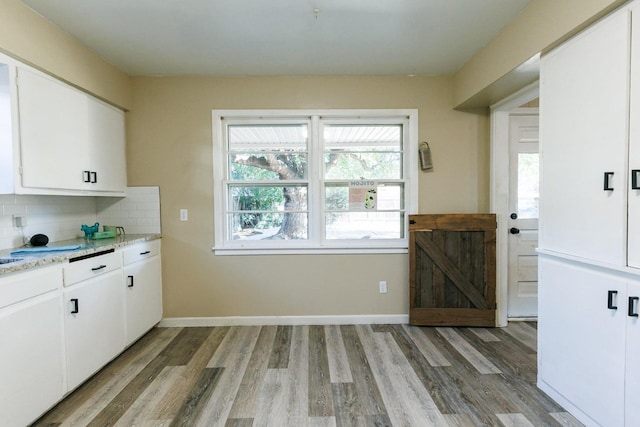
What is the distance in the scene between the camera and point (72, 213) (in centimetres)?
279

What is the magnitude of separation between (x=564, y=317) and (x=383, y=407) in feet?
3.95

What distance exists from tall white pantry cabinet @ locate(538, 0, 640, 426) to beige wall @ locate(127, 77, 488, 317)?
3.85ft

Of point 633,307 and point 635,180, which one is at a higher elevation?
point 635,180

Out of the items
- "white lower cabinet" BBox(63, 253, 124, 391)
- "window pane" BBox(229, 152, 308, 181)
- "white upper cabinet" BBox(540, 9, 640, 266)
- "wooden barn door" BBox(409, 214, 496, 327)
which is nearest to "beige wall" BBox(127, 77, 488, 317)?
"wooden barn door" BBox(409, 214, 496, 327)

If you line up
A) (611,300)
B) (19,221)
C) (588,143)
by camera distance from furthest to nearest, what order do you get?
(19,221) → (588,143) → (611,300)

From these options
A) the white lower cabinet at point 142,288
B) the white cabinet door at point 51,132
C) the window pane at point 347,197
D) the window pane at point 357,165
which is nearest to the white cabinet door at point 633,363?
the window pane at point 347,197

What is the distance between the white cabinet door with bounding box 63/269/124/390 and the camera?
1967 millimetres

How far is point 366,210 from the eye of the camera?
10.4ft

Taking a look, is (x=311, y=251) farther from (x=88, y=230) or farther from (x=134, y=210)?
(x=88, y=230)

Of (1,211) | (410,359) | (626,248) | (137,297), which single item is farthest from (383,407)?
(1,211)

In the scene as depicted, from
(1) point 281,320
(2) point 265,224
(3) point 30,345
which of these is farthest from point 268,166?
(3) point 30,345

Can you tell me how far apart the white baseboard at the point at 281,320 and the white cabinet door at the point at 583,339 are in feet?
4.53

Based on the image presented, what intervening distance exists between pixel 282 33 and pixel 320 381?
2.55 meters

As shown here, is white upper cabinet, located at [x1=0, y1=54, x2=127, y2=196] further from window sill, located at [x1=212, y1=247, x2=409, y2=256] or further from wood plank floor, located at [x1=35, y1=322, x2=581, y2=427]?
wood plank floor, located at [x1=35, y1=322, x2=581, y2=427]
